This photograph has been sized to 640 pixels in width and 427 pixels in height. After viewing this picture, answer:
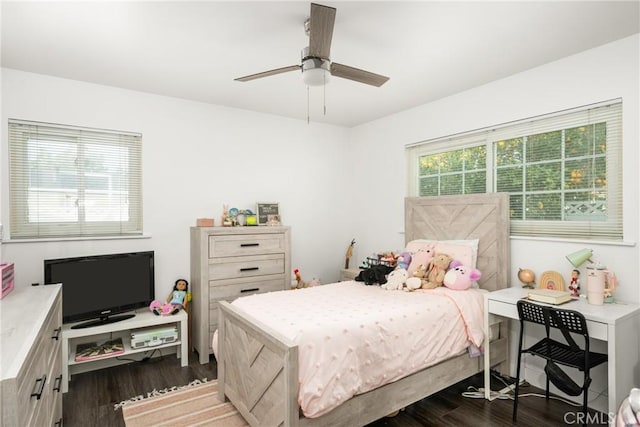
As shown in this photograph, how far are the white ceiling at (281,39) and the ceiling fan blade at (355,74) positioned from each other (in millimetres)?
272

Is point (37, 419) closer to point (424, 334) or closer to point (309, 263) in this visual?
point (424, 334)

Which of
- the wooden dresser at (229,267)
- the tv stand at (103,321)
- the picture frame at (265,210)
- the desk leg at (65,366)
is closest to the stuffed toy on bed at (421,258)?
the wooden dresser at (229,267)

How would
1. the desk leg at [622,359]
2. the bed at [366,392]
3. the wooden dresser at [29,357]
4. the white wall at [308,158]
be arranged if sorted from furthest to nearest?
1. the white wall at [308,158]
2. the desk leg at [622,359]
3. the bed at [366,392]
4. the wooden dresser at [29,357]

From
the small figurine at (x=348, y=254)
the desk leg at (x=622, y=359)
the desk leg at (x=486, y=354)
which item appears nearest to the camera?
the desk leg at (x=622, y=359)

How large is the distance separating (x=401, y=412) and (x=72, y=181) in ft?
11.1

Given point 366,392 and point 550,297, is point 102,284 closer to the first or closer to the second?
point 366,392

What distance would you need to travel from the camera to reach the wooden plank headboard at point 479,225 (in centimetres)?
311

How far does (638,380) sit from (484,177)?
6.26 ft

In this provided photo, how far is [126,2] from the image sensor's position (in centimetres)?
199

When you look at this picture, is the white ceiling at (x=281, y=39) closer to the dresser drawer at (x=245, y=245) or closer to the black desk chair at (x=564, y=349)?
the dresser drawer at (x=245, y=245)

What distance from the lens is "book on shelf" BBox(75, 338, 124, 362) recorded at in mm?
2949

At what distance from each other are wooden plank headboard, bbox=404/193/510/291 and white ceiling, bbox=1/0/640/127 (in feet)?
3.66

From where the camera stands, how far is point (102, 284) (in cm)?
314

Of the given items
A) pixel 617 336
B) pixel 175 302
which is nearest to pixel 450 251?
pixel 617 336
